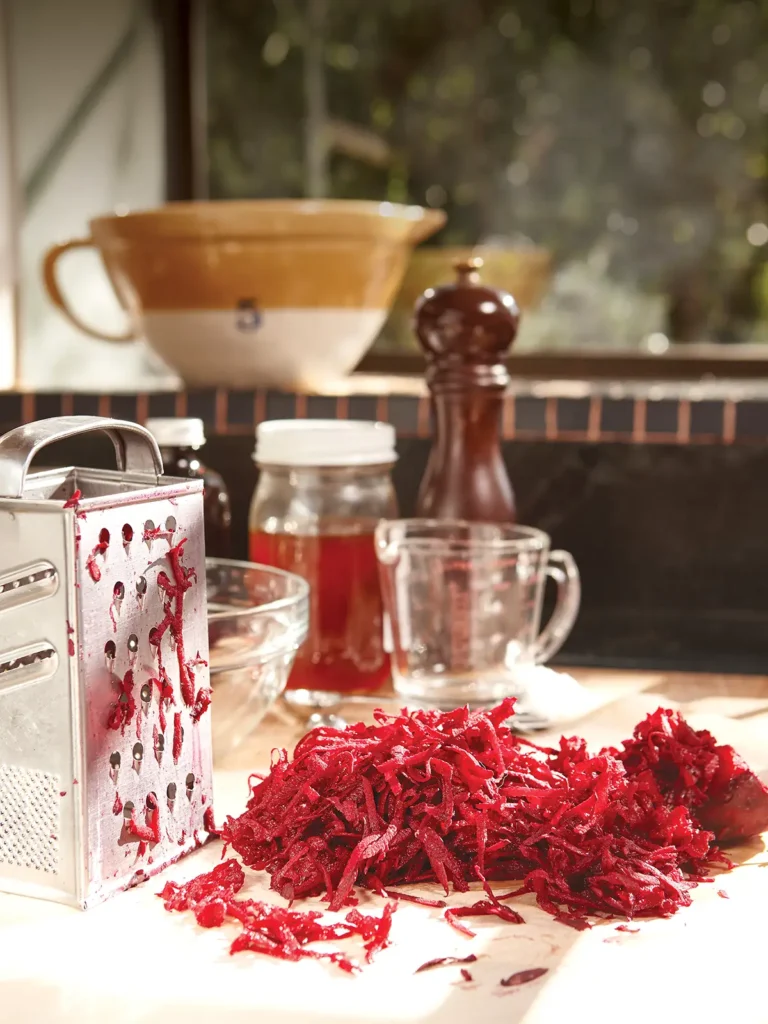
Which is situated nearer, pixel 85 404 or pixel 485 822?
pixel 485 822

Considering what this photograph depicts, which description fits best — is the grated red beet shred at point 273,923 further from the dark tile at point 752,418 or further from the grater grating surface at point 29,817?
the dark tile at point 752,418

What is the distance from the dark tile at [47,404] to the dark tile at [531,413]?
586 mm


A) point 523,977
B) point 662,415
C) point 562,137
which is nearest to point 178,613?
point 523,977

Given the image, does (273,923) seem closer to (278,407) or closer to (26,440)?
(26,440)

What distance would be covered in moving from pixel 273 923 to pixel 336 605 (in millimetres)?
515

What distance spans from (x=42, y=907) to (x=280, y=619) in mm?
323

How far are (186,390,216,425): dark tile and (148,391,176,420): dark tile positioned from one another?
0.07 ft

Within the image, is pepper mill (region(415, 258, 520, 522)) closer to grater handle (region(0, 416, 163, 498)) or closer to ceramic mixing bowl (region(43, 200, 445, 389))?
ceramic mixing bowl (region(43, 200, 445, 389))

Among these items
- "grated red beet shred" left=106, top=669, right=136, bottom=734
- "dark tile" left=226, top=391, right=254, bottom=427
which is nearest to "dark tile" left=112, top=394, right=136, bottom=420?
"dark tile" left=226, top=391, right=254, bottom=427

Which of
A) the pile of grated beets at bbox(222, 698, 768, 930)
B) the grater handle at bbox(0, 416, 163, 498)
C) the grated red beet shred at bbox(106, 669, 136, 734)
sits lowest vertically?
the pile of grated beets at bbox(222, 698, 768, 930)

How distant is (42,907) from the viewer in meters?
0.70

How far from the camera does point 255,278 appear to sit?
138 centimetres

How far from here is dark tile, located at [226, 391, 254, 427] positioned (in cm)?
144

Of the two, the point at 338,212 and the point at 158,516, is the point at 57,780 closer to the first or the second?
the point at 158,516
